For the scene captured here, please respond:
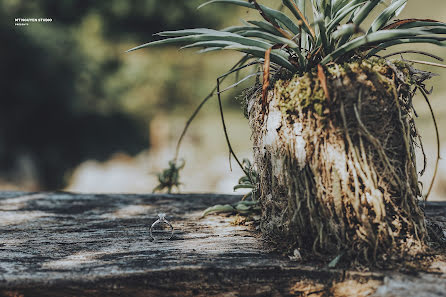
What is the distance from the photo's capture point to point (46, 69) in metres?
5.45

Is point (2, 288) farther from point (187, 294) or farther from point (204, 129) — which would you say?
point (204, 129)

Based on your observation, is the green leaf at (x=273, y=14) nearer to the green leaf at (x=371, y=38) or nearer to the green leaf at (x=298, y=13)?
the green leaf at (x=298, y=13)

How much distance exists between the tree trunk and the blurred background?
4.28 m

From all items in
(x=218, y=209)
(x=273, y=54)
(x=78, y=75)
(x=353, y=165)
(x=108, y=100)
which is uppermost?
(x=78, y=75)

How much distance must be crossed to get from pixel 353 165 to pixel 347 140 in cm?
7

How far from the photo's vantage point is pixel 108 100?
573 centimetres

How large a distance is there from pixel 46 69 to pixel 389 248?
594 cm

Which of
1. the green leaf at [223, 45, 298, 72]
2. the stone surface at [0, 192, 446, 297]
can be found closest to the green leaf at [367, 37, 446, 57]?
the green leaf at [223, 45, 298, 72]

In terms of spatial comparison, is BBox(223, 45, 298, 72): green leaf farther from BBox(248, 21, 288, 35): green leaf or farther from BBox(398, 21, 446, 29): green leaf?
BBox(398, 21, 446, 29): green leaf

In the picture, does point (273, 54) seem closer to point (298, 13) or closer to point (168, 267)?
point (298, 13)

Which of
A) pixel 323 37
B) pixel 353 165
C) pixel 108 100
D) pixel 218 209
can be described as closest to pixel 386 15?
pixel 323 37

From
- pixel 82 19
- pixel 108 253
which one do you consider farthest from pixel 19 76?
pixel 108 253

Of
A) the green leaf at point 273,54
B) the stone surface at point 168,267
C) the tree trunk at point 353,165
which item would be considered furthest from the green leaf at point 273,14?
the stone surface at point 168,267

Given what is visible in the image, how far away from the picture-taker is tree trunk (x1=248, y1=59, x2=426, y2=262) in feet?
2.74
